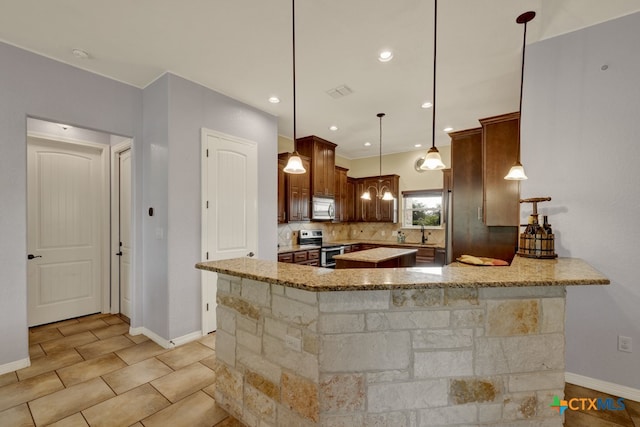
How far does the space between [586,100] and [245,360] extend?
129 inches

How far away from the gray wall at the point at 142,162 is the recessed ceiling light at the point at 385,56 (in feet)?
6.21

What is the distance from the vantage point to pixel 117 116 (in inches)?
126

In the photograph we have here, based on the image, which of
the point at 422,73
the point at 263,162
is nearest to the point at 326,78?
the point at 422,73

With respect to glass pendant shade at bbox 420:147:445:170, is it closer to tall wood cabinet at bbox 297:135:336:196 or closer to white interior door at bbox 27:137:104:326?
tall wood cabinet at bbox 297:135:336:196

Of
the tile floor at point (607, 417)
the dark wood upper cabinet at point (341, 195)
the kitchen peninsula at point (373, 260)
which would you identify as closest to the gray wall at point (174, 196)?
the kitchen peninsula at point (373, 260)

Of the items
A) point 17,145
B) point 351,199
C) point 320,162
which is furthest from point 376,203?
point 17,145

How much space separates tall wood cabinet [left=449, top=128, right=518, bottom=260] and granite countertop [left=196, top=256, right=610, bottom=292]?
1743mm

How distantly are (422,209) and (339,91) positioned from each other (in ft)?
12.3

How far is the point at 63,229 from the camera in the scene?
12.3 feet

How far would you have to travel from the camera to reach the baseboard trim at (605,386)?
214 centimetres

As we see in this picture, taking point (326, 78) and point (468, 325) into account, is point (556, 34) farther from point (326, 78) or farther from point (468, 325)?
point (468, 325)

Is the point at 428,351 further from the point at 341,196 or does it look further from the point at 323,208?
the point at 341,196

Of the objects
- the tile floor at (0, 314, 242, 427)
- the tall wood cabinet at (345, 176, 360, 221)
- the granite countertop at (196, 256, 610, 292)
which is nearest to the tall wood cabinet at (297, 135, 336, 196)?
the tall wood cabinet at (345, 176, 360, 221)

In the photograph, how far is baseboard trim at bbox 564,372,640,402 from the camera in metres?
2.14
